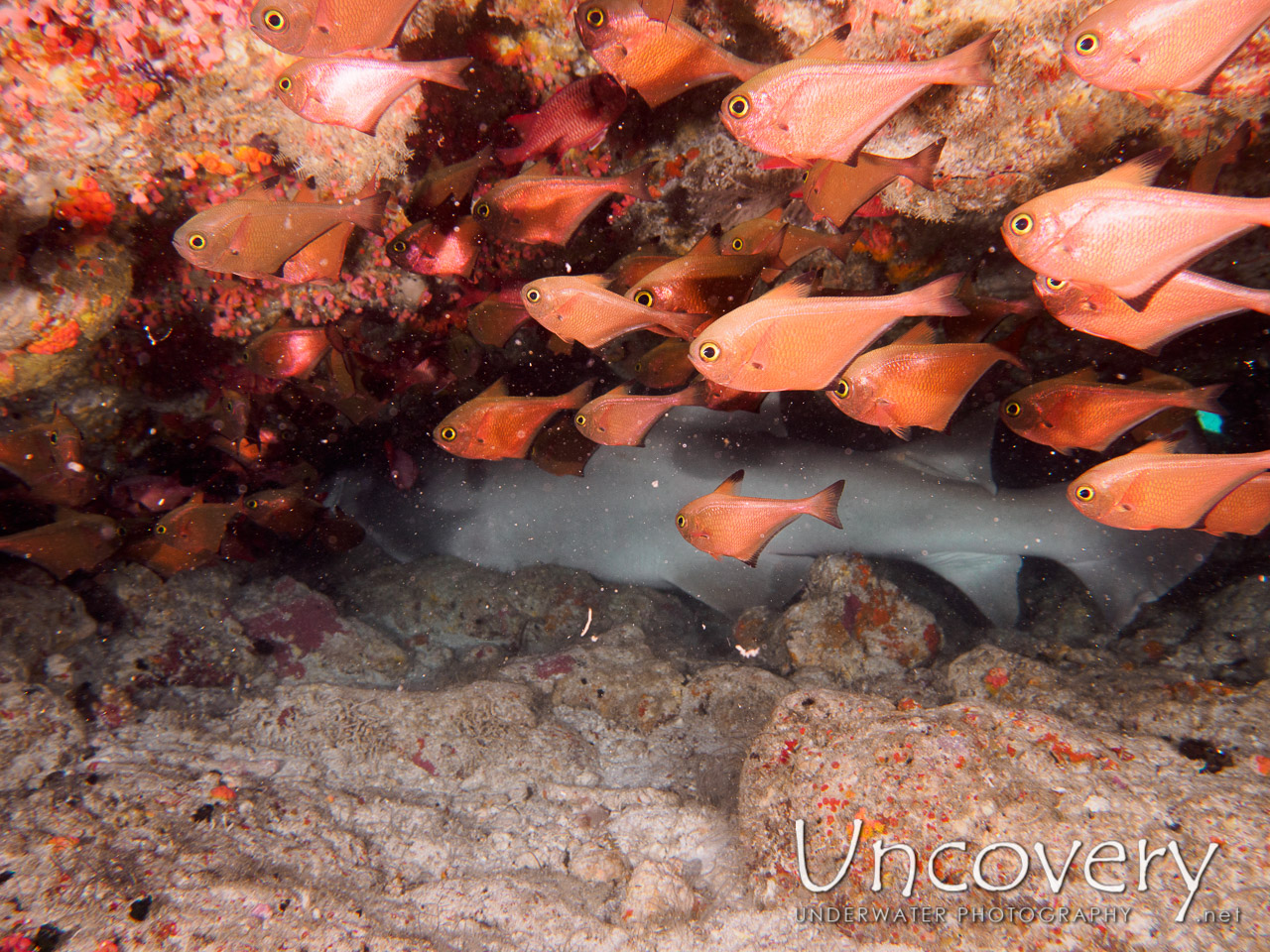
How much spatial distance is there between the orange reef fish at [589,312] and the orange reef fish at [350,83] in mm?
718

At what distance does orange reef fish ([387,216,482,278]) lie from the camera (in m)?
2.62

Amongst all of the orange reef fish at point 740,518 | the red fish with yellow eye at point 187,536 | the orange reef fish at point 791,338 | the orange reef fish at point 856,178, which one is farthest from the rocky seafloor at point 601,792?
the orange reef fish at point 856,178

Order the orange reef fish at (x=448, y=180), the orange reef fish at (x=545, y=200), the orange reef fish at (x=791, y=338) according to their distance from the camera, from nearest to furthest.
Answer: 1. the orange reef fish at (x=791, y=338)
2. the orange reef fish at (x=545, y=200)
3. the orange reef fish at (x=448, y=180)

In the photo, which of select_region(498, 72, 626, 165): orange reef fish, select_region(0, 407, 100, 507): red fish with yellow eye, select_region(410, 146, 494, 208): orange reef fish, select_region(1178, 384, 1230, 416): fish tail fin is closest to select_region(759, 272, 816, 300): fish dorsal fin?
select_region(498, 72, 626, 165): orange reef fish

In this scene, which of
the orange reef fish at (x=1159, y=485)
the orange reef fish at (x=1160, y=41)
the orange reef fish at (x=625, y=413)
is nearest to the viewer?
the orange reef fish at (x=1160, y=41)

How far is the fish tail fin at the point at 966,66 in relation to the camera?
1563mm

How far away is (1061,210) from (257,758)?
398 cm

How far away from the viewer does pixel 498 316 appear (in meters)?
2.90

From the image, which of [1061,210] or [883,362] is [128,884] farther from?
[1061,210]

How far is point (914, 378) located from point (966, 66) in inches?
40.8

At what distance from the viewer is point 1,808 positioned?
78.3 inches

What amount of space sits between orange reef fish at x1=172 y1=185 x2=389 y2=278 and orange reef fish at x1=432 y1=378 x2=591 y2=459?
1.00m

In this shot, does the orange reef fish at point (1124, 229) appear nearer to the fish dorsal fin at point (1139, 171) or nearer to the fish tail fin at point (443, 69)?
the fish dorsal fin at point (1139, 171)

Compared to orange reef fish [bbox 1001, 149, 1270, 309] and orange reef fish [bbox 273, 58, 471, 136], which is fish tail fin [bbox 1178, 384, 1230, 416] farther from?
orange reef fish [bbox 273, 58, 471, 136]
